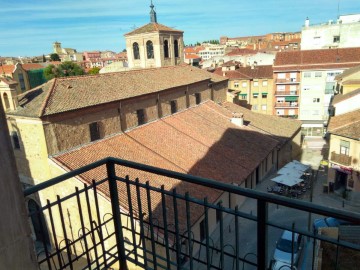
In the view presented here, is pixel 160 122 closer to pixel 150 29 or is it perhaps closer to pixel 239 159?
pixel 239 159

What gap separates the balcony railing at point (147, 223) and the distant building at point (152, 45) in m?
14.3

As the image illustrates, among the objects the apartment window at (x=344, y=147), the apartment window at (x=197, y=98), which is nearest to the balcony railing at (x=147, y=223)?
the apartment window at (x=344, y=147)

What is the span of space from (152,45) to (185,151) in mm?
12524

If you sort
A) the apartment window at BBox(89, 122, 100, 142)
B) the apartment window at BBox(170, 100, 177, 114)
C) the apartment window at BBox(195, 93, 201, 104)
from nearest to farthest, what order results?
1. the apartment window at BBox(89, 122, 100, 142)
2. the apartment window at BBox(170, 100, 177, 114)
3. the apartment window at BBox(195, 93, 201, 104)

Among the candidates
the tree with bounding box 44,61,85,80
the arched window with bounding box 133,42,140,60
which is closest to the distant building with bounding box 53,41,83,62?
the tree with bounding box 44,61,85,80

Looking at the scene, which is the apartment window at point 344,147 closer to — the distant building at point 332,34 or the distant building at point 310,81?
the distant building at point 310,81

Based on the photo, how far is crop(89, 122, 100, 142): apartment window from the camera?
15.4 meters

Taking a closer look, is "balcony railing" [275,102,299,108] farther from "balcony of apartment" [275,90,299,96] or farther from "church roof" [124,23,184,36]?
"church roof" [124,23,184,36]

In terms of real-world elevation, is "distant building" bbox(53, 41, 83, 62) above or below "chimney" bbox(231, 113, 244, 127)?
above

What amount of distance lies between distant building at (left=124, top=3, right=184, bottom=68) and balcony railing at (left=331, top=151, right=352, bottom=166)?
622 inches

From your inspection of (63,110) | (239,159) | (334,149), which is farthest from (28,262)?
(334,149)

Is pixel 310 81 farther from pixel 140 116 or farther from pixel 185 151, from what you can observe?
pixel 140 116

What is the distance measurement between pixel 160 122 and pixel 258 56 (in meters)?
43.1

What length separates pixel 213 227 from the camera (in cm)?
1546
